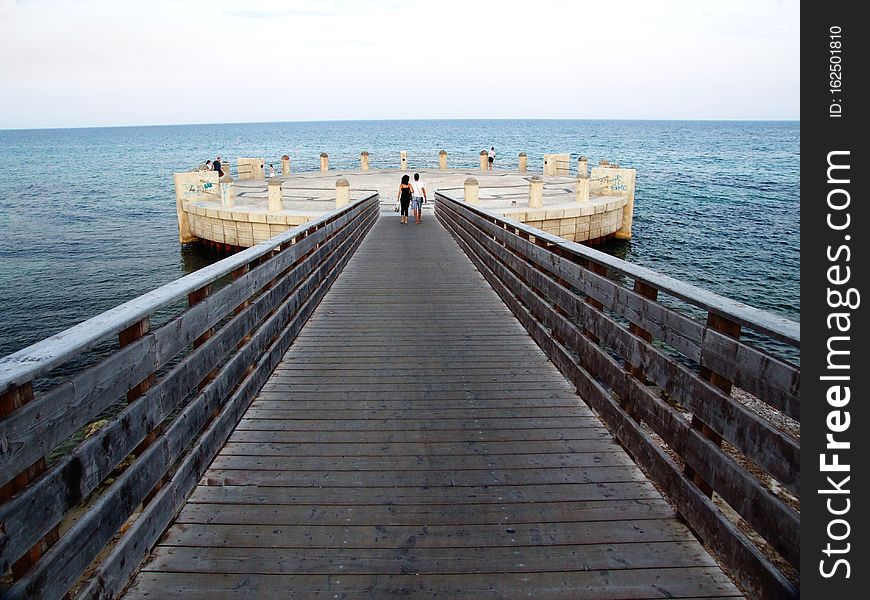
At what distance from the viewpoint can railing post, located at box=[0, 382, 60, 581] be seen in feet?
6.38

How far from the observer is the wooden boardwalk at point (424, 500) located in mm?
2848

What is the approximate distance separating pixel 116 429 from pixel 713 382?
2.89 metres

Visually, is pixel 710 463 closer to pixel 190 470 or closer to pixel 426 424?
pixel 426 424

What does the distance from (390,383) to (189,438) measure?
86.9 inches

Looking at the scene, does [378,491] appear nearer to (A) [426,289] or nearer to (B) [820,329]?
(B) [820,329]

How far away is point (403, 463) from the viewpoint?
396cm

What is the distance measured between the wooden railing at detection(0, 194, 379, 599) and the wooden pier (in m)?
0.01

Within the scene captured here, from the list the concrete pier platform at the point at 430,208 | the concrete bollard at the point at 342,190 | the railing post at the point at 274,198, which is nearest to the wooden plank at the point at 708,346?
the concrete pier platform at the point at 430,208

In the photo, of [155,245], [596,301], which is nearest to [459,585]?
[596,301]

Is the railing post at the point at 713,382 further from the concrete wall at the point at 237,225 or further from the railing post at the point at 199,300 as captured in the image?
the concrete wall at the point at 237,225

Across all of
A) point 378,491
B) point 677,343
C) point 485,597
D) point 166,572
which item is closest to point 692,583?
point 485,597

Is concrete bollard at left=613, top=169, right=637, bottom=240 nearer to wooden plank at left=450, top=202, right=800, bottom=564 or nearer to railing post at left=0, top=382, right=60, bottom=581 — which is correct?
→ wooden plank at left=450, top=202, right=800, bottom=564

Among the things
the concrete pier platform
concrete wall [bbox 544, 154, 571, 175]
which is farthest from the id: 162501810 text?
concrete wall [bbox 544, 154, 571, 175]

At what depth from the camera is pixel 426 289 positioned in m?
9.77
